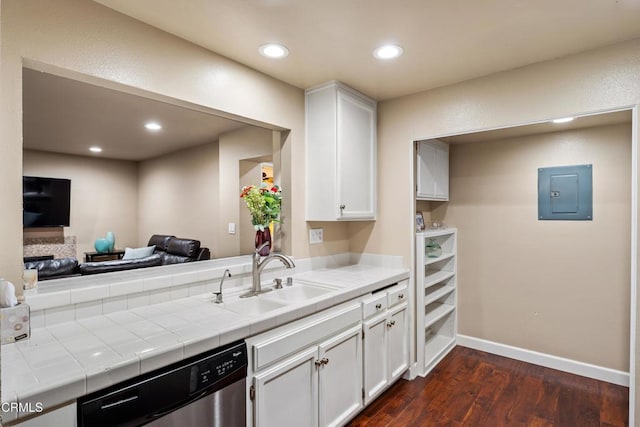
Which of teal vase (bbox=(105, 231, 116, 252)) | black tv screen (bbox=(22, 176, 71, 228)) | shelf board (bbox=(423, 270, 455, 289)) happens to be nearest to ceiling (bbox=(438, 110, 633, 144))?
shelf board (bbox=(423, 270, 455, 289))

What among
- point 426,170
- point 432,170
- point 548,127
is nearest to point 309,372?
point 426,170

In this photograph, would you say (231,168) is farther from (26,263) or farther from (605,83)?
(605,83)

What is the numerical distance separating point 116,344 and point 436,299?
272cm

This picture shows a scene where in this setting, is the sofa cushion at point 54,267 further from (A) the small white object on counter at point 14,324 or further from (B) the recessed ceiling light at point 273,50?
(B) the recessed ceiling light at point 273,50

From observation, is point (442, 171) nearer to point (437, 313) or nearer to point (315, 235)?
point (437, 313)

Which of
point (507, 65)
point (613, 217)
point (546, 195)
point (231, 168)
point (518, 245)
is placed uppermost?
point (507, 65)

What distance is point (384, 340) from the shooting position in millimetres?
2357

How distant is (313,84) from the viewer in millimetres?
2518

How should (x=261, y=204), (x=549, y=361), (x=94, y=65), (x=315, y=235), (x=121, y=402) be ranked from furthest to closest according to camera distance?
(x=549, y=361)
(x=315, y=235)
(x=261, y=204)
(x=94, y=65)
(x=121, y=402)

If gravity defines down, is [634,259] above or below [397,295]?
above

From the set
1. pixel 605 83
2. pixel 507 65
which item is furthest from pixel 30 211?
pixel 605 83

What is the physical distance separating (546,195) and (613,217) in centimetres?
48

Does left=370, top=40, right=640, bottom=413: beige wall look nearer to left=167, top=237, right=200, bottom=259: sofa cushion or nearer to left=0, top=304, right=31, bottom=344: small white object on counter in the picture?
left=167, top=237, right=200, bottom=259: sofa cushion

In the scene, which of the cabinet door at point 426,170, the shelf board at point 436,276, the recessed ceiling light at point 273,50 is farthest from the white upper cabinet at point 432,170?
the recessed ceiling light at point 273,50
